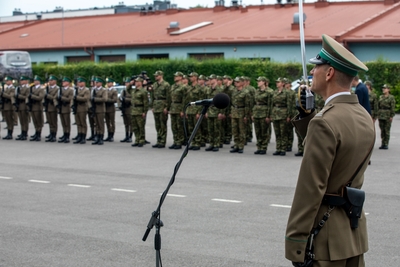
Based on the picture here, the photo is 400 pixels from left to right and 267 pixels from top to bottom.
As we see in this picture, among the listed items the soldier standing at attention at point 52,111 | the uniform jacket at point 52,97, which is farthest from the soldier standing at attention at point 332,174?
the uniform jacket at point 52,97

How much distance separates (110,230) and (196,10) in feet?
136

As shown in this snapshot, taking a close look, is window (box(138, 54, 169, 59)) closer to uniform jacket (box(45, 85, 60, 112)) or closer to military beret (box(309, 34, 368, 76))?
uniform jacket (box(45, 85, 60, 112))

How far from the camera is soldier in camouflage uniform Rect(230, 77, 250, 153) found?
1758cm

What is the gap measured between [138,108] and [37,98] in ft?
13.3

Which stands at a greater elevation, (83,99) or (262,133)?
(83,99)

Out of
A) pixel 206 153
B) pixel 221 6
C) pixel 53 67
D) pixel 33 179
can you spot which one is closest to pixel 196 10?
pixel 221 6

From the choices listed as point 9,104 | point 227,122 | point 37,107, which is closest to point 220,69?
point 9,104

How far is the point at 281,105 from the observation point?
17281 mm

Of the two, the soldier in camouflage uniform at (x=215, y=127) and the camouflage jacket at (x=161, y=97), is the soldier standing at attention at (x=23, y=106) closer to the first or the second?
the camouflage jacket at (x=161, y=97)

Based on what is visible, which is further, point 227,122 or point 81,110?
point 81,110

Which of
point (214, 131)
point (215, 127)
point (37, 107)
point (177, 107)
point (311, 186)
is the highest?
point (311, 186)

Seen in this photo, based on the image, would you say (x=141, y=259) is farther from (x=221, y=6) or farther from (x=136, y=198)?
(x=221, y=6)

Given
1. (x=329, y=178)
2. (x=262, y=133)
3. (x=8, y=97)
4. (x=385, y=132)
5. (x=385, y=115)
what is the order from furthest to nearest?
(x=8, y=97) < (x=385, y=115) < (x=385, y=132) < (x=262, y=133) < (x=329, y=178)

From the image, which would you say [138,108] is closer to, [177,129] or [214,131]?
[177,129]
